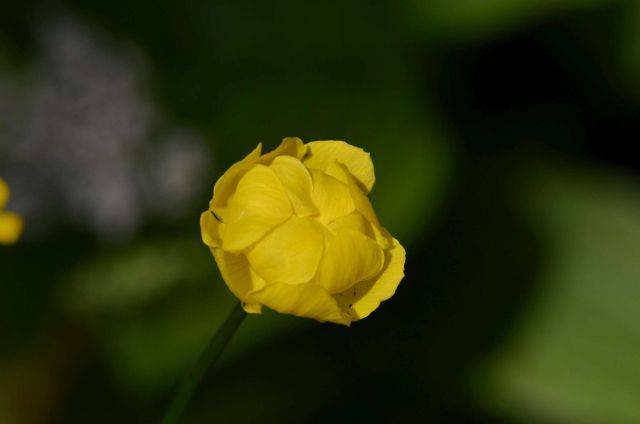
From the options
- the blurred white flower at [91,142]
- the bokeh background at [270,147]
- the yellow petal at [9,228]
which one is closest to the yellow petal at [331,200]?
the yellow petal at [9,228]

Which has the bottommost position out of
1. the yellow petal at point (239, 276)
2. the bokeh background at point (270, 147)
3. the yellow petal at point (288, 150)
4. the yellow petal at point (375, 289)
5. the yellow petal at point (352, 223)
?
the bokeh background at point (270, 147)

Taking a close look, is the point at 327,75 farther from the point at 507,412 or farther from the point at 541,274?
the point at 507,412

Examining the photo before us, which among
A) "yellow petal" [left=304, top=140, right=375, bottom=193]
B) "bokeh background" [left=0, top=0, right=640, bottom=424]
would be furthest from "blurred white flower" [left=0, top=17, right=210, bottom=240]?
"yellow petal" [left=304, top=140, right=375, bottom=193]

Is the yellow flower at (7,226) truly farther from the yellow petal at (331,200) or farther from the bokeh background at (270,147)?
the bokeh background at (270,147)

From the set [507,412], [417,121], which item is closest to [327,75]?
[417,121]

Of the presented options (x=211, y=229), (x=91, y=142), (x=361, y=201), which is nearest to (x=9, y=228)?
(x=211, y=229)

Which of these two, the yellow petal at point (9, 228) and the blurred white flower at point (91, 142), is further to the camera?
the blurred white flower at point (91, 142)

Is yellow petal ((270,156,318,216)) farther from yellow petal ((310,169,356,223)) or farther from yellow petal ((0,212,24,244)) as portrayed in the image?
yellow petal ((0,212,24,244))
